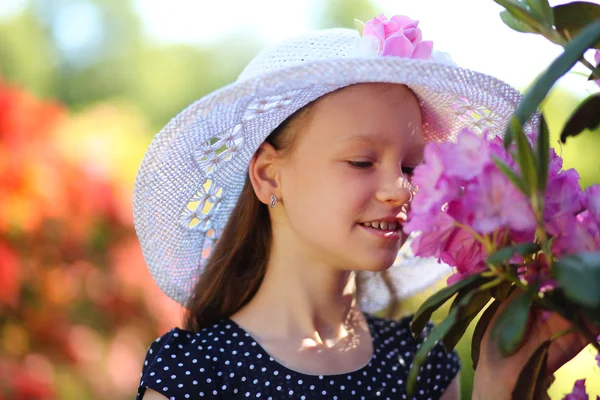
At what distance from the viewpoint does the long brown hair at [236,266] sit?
1749 millimetres

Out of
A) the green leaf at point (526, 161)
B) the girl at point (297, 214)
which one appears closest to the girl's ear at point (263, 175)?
the girl at point (297, 214)

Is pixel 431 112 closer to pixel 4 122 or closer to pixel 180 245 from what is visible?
pixel 180 245

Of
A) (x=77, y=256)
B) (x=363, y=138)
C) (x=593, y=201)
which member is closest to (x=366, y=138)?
(x=363, y=138)

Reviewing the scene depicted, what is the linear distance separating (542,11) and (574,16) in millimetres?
55

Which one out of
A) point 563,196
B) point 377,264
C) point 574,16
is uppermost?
point 574,16

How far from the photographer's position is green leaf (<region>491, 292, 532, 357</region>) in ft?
2.95

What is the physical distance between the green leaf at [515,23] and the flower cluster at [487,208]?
0.56 feet

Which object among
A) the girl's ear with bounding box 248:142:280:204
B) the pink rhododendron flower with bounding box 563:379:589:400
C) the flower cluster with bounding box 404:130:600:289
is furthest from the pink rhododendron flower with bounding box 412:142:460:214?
the girl's ear with bounding box 248:142:280:204

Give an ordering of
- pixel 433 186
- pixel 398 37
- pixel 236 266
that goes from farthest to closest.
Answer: pixel 236 266, pixel 398 37, pixel 433 186

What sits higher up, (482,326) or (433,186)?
(433,186)

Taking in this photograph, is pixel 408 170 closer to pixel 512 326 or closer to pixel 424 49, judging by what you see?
pixel 424 49

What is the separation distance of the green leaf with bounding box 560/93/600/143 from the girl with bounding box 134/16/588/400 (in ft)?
A: 0.94

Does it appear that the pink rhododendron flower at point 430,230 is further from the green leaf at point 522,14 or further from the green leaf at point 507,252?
the green leaf at point 522,14

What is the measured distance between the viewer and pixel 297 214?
1.57 m
